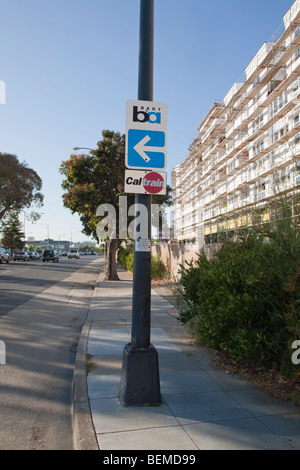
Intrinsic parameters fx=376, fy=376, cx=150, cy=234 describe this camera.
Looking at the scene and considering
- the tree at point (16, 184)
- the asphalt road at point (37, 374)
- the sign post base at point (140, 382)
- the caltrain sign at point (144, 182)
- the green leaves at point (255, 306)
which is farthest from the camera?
the tree at point (16, 184)

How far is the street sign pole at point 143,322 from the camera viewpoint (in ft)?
13.6

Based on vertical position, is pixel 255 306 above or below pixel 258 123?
below

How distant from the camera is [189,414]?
3965mm

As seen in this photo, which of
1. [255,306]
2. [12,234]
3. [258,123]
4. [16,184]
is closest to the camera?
[255,306]

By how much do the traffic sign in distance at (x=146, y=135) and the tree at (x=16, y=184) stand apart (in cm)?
4831

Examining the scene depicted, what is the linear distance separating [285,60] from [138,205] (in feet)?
178

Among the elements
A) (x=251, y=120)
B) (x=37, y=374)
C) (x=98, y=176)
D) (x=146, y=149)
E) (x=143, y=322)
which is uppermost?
(x=251, y=120)

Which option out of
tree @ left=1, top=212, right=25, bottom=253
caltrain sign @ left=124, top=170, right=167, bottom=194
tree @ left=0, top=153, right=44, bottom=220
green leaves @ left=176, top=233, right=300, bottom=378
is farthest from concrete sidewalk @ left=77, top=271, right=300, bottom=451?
tree @ left=1, top=212, right=25, bottom=253

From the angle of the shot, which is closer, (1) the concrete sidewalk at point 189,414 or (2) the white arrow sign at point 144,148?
(1) the concrete sidewalk at point 189,414

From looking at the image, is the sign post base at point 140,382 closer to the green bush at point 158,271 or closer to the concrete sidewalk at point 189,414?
the concrete sidewalk at point 189,414

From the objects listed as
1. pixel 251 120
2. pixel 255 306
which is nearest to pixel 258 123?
pixel 251 120

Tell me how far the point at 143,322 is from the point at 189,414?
1.07 m

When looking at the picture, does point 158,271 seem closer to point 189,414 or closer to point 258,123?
point 189,414

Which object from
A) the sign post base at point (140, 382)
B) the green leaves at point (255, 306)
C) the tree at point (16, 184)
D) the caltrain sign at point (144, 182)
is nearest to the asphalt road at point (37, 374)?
the sign post base at point (140, 382)
